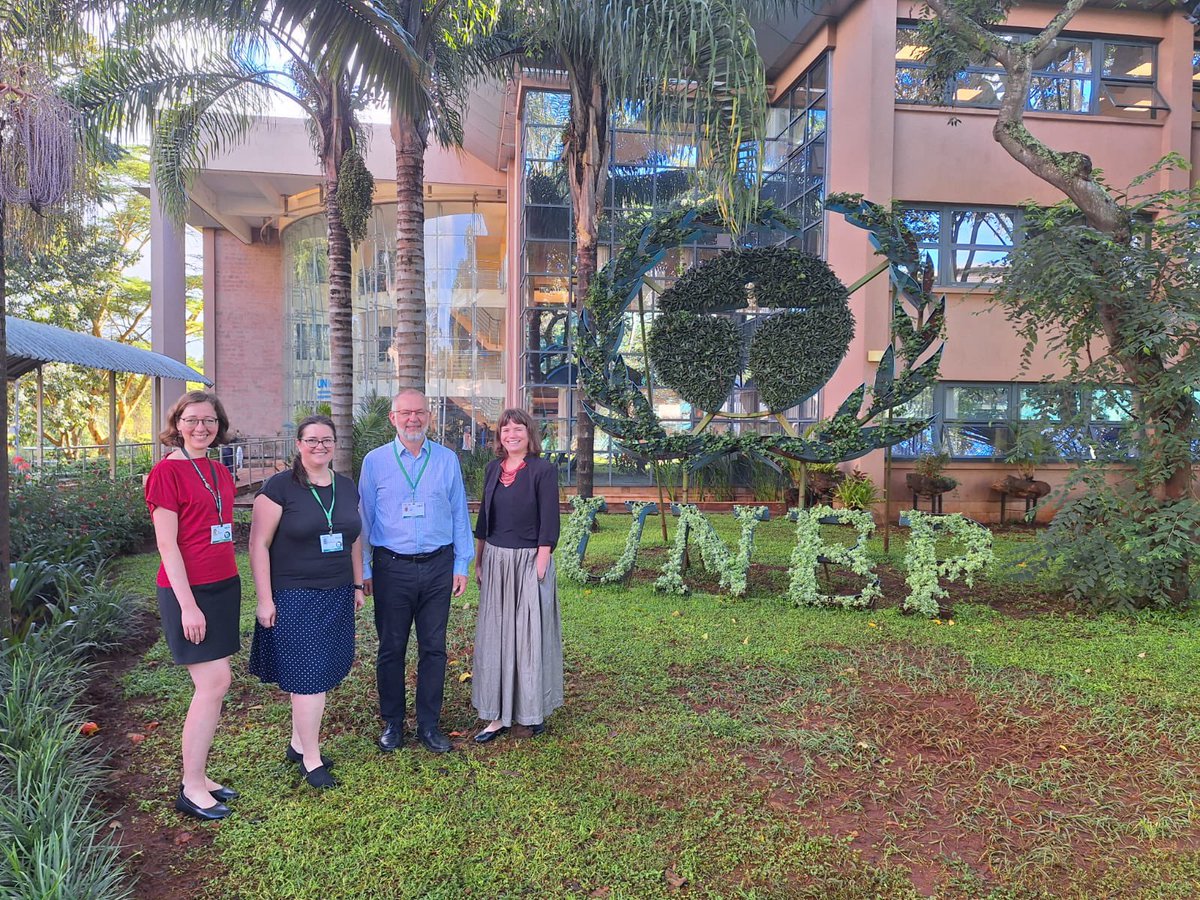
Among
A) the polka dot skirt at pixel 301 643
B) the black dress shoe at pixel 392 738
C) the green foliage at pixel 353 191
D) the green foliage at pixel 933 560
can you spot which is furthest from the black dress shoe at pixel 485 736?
the green foliage at pixel 353 191

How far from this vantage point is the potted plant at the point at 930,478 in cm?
1175

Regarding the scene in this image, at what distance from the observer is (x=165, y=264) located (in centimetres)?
→ 1812

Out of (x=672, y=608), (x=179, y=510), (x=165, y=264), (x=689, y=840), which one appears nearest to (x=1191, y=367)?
(x=672, y=608)

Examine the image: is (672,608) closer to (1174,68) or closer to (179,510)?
(179,510)

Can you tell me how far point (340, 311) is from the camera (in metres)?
9.45

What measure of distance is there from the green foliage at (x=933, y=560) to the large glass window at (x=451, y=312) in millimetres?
15594

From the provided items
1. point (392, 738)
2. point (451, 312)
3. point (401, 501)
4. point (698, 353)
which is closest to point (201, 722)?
point (392, 738)

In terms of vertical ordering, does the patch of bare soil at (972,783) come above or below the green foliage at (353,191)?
below

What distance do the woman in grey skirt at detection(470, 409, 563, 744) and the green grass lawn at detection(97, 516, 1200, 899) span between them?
24 centimetres

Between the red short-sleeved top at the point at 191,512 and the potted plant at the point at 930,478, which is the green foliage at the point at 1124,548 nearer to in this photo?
the potted plant at the point at 930,478

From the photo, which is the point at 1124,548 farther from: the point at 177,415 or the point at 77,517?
the point at 77,517

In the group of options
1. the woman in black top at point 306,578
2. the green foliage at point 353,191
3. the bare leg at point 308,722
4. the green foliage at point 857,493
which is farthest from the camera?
the green foliage at point 857,493

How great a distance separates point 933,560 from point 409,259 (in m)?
5.94

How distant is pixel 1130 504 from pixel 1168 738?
345 cm
